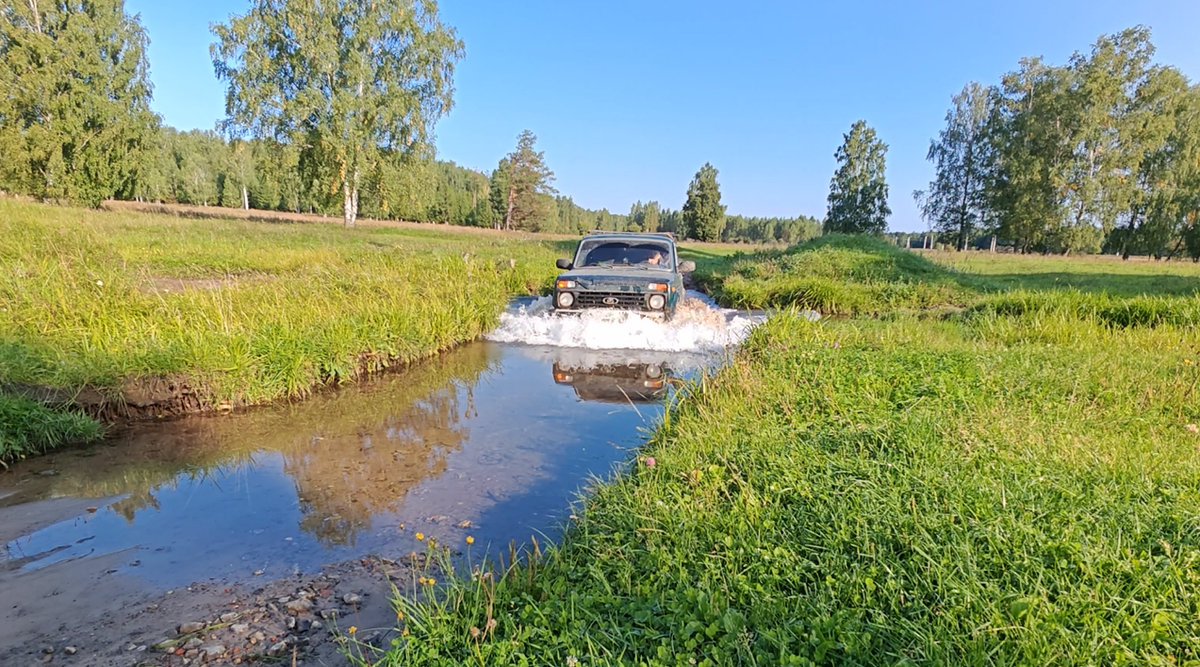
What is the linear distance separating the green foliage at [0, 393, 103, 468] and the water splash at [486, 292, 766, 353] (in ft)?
19.3

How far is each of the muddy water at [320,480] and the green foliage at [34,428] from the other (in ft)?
0.51

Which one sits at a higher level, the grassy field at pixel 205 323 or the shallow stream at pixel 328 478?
the grassy field at pixel 205 323

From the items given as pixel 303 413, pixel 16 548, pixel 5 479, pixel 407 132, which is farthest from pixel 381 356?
pixel 407 132

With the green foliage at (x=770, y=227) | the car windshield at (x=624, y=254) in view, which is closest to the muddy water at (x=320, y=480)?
the car windshield at (x=624, y=254)

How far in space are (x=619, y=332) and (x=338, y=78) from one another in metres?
28.8

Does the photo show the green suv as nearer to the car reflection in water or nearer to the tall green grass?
the car reflection in water

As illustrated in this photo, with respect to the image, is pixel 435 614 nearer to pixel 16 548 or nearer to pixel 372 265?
pixel 16 548

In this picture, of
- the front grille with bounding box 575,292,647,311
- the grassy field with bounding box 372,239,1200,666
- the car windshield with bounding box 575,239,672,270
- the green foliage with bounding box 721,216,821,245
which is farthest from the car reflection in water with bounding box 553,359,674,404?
the green foliage with bounding box 721,216,821,245

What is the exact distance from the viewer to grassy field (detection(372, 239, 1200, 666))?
1.98 m

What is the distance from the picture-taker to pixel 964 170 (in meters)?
45.2

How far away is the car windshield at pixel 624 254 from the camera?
10.1 meters

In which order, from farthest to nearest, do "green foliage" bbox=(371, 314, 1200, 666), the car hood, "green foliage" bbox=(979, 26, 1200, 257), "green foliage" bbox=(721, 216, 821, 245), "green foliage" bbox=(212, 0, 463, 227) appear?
"green foliage" bbox=(721, 216, 821, 245) → "green foliage" bbox=(979, 26, 1200, 257) → "green foliage" bbox=(212, 0, 463, 227) → the car hood → "green foliage" bbox=(371, 314, 1200, 666)

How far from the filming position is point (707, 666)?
1850 mm

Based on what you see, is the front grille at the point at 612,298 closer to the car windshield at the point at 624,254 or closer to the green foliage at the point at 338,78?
the car windshield at the point at 624,254
